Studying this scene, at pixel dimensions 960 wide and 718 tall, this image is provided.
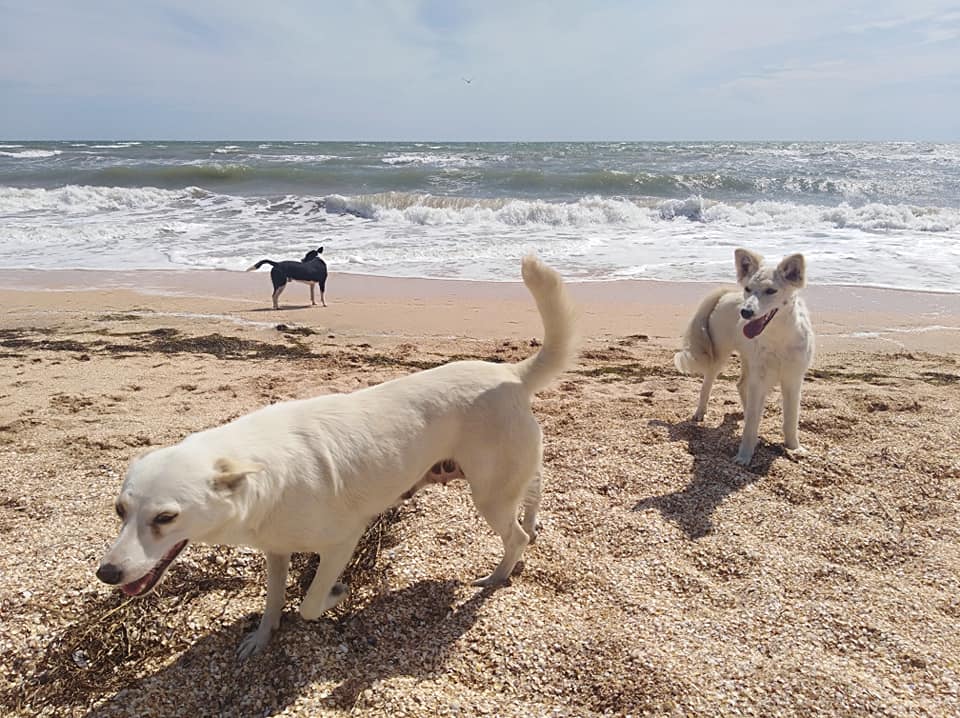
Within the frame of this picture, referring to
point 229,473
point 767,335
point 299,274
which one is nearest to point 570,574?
point 229,473

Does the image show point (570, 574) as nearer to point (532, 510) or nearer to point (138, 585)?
point (532, 510)

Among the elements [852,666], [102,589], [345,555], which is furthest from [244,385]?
[852,666]

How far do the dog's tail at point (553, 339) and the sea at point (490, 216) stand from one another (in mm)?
8781

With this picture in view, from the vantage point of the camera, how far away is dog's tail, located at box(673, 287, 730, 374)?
5.29m

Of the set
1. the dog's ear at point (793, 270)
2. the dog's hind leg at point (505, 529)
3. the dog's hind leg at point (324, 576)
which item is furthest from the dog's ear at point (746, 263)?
the dog's hind leg at point (324, 576)

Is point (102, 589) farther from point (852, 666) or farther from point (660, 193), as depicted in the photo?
point (660, 193)

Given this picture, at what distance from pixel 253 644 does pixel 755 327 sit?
3.64m

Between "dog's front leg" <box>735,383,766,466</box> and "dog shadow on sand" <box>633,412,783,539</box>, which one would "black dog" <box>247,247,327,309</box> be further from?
"dog's front leg" <box>735,383,766,466</box>

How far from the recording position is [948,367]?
21.9 feet

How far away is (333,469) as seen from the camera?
255 centimetres

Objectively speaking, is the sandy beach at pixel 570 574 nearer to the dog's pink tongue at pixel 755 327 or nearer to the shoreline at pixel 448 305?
the dog's pink tongue at pixel 755 327

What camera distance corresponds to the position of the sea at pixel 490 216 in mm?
13148

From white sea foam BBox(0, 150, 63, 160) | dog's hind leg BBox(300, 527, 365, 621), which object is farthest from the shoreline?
white sea foam BBox(0, 150, 63, 160)

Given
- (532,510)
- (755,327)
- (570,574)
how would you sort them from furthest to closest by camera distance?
1. (755,327)
2. (532,510)
3. (570,574)
